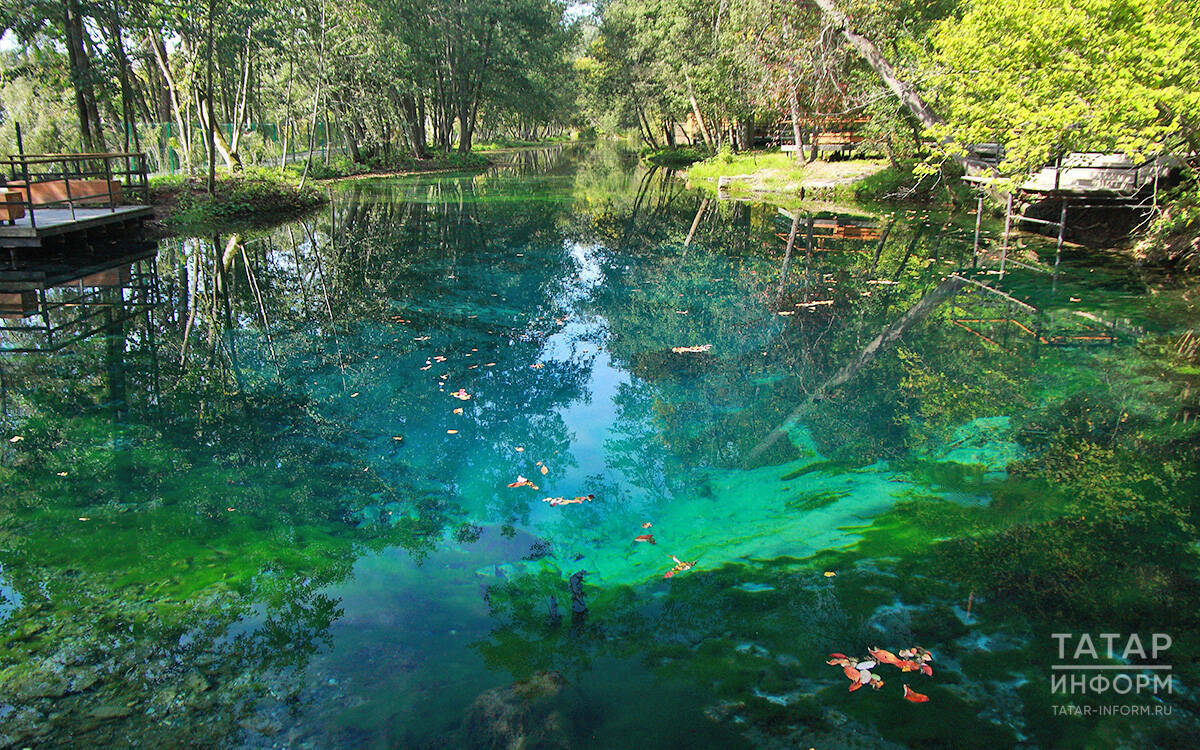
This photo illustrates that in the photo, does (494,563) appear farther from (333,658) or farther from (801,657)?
(801,657)

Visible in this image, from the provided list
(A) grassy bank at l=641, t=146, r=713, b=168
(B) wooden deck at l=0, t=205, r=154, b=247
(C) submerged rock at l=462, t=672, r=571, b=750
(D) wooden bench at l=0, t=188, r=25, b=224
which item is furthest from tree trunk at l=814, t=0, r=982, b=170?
(A) grassy bank at l=641, t=146, r=713, b=168

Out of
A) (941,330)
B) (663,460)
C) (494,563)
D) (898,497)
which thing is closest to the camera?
(494,563)

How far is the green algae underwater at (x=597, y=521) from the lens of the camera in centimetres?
342

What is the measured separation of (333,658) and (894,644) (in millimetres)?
3055

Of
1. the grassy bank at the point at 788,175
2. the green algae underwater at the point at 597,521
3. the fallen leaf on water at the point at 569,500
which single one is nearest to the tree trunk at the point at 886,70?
the grassy bank at the point at 788,175

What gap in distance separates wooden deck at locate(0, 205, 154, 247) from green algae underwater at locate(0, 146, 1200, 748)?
3.15 meters

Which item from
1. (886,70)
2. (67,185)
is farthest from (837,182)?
(67,185)

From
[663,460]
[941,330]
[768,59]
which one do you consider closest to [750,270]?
[941,330]

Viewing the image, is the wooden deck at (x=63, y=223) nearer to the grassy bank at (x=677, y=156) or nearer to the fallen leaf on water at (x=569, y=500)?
the fallen leaf on water at (x=569, y=500)

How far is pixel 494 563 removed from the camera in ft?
15.5

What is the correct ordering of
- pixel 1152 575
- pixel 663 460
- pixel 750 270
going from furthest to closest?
pixel 750 270, pixel 663 460, pixel 1152 575

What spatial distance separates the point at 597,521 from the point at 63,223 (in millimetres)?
13587

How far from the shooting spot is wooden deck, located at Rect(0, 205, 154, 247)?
12541 millimetres

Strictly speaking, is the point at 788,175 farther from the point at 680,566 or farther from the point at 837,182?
the point at 680,566
